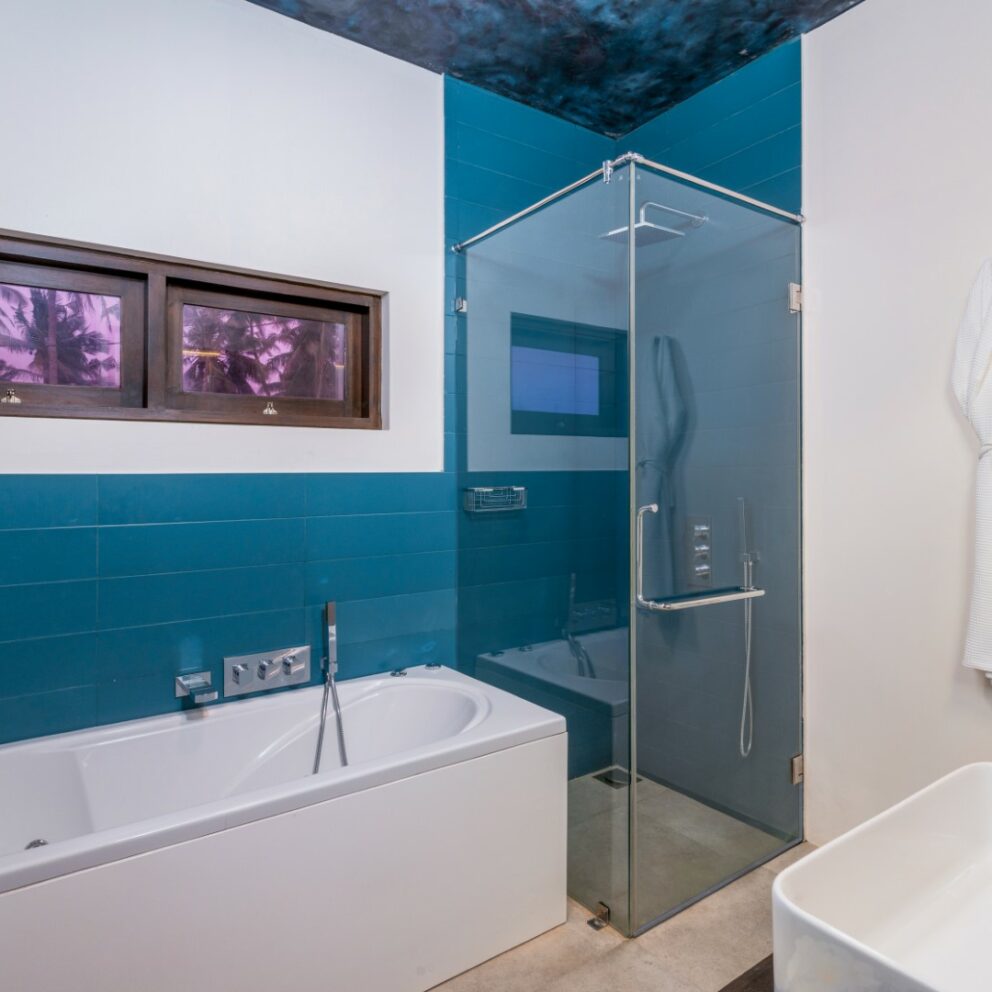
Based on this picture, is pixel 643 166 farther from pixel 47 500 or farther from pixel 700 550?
pixel 47 500

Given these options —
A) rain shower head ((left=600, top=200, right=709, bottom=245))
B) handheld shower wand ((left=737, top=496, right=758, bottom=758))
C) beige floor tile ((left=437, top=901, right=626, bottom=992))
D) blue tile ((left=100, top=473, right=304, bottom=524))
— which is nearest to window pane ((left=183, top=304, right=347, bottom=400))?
blue tile ((left=100, top=473, right=304, bottom=524))

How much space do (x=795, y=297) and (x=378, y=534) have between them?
1.70 meters

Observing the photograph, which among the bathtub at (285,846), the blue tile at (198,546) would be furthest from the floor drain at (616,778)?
the blue tile at (198,546)

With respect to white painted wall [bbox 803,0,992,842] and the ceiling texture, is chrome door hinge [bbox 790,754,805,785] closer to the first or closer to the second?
white painted wall [bbox 803,0,992,842]

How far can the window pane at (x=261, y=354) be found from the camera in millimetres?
2420

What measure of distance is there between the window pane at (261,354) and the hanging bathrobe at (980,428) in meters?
2.02

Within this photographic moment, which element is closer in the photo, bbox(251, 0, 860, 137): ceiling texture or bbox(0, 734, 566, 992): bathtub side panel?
bbox(0, 734, 566, 992): bathtub side panel

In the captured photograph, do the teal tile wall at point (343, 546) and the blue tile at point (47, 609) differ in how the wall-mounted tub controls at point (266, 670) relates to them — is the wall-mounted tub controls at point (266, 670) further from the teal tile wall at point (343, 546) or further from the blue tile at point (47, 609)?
the blue tile at point (47, 609)

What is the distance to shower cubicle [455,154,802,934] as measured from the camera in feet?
7.06

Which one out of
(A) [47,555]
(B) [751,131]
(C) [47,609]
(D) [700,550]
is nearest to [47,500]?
(A) [47,555]

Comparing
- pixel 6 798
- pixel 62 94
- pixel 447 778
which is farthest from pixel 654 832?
pixel 62 94

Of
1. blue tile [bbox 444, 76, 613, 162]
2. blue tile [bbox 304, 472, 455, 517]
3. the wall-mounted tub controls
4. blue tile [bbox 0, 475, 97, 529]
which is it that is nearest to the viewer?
blue tile [bbox 0, 475, 97, 529]

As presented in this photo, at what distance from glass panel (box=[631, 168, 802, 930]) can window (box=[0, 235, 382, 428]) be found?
1113 mm

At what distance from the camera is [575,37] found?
8.49ft
